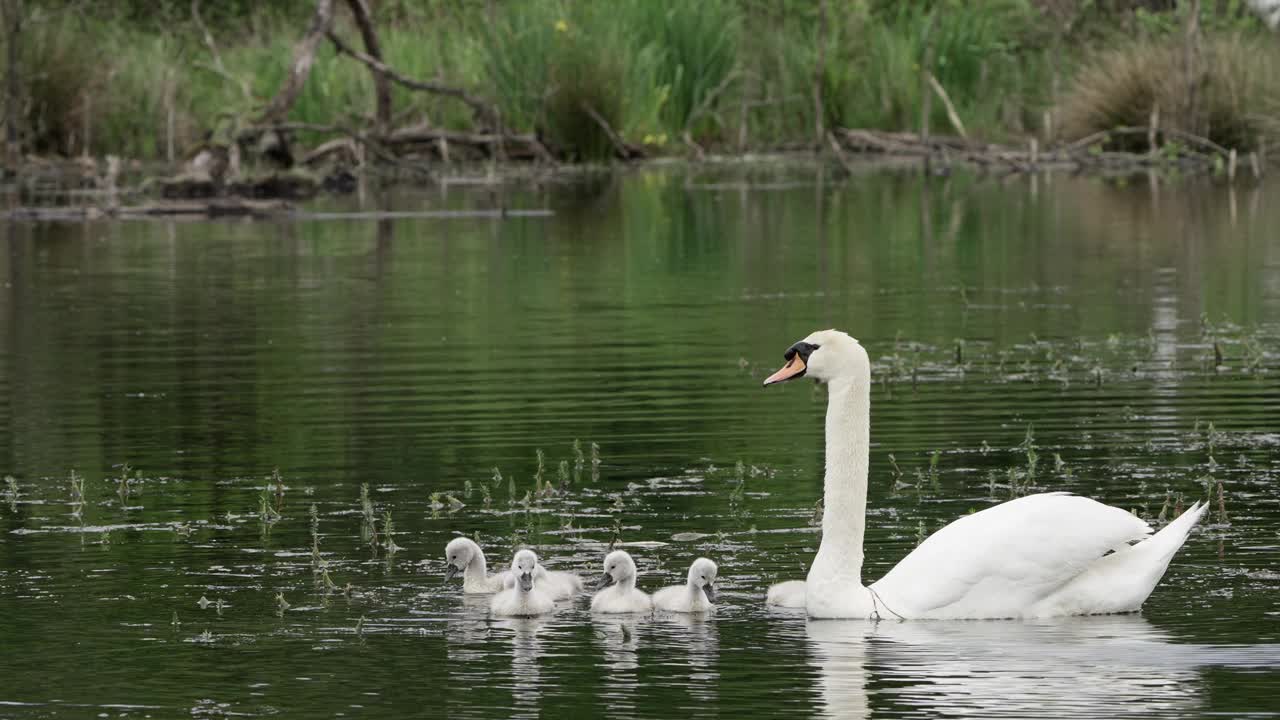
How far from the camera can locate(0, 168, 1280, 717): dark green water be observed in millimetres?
9227

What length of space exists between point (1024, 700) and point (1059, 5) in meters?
44.4

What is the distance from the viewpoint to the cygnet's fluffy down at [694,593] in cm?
1020

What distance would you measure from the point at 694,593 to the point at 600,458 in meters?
3.70

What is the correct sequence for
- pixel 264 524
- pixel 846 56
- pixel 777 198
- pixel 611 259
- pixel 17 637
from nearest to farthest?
pixel 17 637 < pixel 264 524 < pixel 611 259 < pixel 777 198 < pixel 846 56

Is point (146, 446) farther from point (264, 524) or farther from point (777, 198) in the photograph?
point (777, 198)

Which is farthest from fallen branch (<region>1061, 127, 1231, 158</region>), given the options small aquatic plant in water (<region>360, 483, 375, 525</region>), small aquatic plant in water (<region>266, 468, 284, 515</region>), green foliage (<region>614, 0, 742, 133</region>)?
small aquatic plant in water (<region>360, 483, 375, 525</region>)

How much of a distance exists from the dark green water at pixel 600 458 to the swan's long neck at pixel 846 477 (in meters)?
0.31

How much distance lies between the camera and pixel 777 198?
38.9 metres

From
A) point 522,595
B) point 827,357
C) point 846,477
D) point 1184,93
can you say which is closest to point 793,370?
point 827,357

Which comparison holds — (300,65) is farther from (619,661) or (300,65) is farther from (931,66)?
(619,661)

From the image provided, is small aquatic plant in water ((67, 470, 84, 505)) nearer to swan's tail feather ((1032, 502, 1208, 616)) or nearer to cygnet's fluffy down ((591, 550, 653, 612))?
cygnet's fluffy down ((591, 550, 653, 612))

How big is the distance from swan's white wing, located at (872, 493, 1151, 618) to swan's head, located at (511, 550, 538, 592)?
1.42 meters

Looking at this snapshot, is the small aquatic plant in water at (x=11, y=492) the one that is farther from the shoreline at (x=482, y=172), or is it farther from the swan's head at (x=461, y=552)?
the shoreline at (x=482, y=172)

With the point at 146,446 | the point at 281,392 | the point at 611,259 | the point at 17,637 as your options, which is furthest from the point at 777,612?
the point at 611,259
